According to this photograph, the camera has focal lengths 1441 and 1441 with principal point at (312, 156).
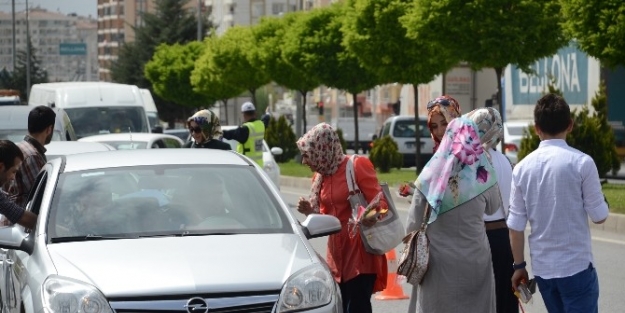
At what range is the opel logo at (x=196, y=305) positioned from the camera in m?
6.56

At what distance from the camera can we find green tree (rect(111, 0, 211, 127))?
340ft

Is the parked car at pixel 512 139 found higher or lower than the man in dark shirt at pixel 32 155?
lower

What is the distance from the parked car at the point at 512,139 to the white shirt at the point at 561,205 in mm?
27909

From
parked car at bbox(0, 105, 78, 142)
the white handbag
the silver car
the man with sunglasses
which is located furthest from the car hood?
parked car at bbox(0, 105, 78, 142)

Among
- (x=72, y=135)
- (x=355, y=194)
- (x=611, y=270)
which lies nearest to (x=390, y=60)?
(x=72, y=135)

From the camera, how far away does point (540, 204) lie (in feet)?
22.6

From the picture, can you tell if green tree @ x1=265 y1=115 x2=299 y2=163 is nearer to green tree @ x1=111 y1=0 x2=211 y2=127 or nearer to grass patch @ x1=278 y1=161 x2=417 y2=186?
grass patch @ x1=278 y1=161 x2=417 y2=186

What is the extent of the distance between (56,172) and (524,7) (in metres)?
21.1

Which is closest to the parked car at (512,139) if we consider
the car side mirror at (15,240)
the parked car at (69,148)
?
the parked car at (69,148)

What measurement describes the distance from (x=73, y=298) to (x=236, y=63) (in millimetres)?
56380

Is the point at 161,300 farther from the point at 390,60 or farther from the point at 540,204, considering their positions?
the point at 390,60

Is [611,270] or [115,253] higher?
[115,253]

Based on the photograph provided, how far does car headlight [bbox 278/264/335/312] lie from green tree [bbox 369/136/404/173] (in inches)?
1101

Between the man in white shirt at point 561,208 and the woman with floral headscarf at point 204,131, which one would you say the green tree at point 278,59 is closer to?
the woman with floral headscarf at point 204,131
